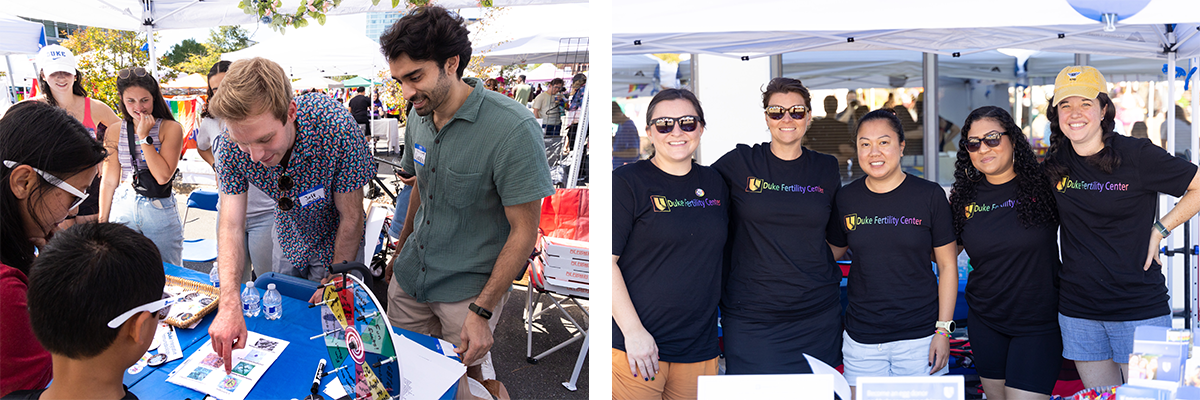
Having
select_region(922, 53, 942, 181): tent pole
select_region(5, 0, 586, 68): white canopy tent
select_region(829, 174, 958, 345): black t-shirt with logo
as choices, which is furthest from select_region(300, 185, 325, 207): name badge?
select_region(922, 53, 942, 181): tent pole

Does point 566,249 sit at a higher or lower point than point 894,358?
higher

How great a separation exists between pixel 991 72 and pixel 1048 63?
499 mm

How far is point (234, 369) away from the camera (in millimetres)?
1589

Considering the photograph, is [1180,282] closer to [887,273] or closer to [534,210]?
[887,273]

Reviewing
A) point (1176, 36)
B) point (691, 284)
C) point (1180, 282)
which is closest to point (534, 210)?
point (691, 284)

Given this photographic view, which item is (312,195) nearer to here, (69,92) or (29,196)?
(29,196)

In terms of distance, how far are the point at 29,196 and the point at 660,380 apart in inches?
66.4

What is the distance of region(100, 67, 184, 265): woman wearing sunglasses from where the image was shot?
2992mm

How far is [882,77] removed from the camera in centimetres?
532

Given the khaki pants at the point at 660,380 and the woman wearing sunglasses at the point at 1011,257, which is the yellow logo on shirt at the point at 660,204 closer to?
the khaki pants at the point at 660,380

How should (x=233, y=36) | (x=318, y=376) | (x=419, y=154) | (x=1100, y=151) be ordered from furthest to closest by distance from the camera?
1. (x=233, y=36)
2. (x=1100, y=151)
3. (x=419, y=154)
4. (x=318, y=376)

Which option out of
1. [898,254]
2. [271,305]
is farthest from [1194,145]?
[271,305]

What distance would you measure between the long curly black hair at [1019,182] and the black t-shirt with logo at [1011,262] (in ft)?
0.07

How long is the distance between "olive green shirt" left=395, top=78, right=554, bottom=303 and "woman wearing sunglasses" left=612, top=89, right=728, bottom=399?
375 mm
